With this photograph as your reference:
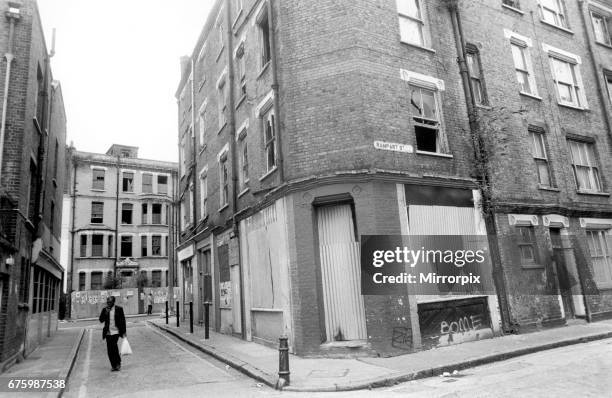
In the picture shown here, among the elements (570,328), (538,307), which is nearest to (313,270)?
(538,307)

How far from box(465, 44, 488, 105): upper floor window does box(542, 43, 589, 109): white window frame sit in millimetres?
3874

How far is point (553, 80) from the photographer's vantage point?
15914 mm

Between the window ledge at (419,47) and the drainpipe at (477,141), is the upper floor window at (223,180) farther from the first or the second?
the drainpipe at (477,141)

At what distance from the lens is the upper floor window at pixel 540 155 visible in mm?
14281

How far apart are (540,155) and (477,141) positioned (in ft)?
11.7

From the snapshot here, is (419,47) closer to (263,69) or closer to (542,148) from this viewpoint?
(263,69)

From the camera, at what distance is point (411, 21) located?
1270 centimetres

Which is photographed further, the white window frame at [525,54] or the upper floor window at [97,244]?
the upper floor window at [97,244]

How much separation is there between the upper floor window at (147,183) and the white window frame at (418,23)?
38695 mm

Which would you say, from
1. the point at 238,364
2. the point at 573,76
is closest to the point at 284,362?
the point at 238,364

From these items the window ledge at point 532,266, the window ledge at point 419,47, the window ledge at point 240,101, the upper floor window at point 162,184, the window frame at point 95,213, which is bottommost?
the window ledge at point 532,266

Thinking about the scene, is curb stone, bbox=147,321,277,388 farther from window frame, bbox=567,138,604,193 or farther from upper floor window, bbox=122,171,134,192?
upper floor window, bbox=122,171,134,192

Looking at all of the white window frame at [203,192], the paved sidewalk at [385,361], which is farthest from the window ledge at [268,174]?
the white window frame at [203,192]

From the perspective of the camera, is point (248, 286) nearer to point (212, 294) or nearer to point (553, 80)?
point (212, 294)
